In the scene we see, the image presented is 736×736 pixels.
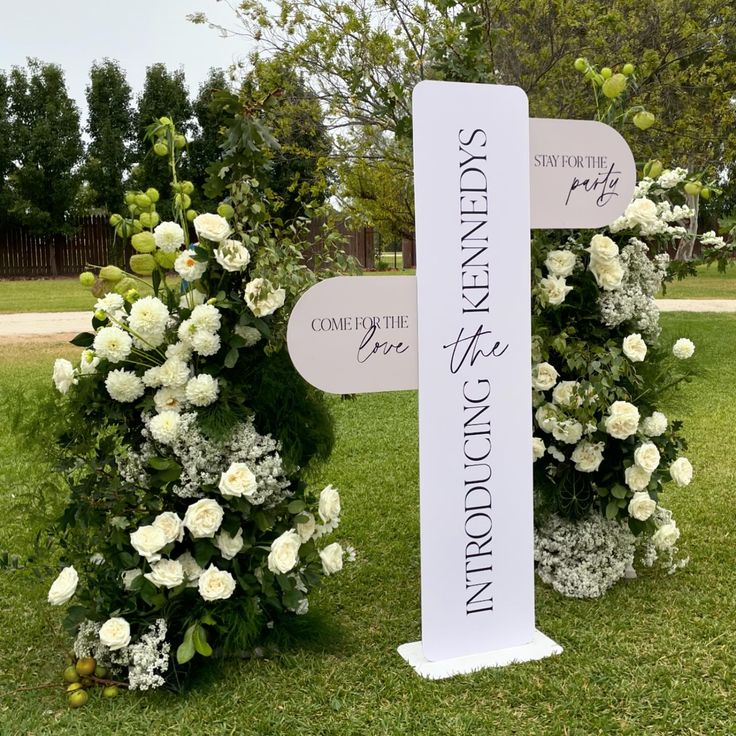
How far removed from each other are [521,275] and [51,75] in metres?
23.7

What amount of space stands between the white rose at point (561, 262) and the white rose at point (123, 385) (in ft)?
4.67

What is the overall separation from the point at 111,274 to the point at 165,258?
0.17 metres

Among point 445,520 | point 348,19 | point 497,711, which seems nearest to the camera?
point 497,711

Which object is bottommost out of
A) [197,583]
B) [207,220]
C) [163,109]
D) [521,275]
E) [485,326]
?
[197,583]

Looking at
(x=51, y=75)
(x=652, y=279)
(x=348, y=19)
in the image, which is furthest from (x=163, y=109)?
(x=652, y=279)

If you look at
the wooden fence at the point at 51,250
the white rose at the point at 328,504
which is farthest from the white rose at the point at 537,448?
the wooden fence at the point at 51,250

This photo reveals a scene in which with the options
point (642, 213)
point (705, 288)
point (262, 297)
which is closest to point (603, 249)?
point (642, 213)

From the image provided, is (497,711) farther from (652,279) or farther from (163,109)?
(163,109)

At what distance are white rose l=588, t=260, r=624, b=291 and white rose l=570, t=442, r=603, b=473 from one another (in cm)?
55

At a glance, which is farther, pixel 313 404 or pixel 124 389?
pixel 313 404

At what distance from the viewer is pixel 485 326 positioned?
2.43m

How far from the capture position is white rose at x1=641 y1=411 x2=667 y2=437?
2.86 m

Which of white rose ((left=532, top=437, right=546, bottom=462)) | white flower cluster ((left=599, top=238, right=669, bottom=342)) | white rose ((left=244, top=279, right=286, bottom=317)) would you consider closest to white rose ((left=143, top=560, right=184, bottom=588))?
white rose ((left=244, top=279, right=286, bottom=317))

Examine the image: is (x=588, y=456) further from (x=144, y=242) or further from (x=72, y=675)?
(x=72, y=675)
